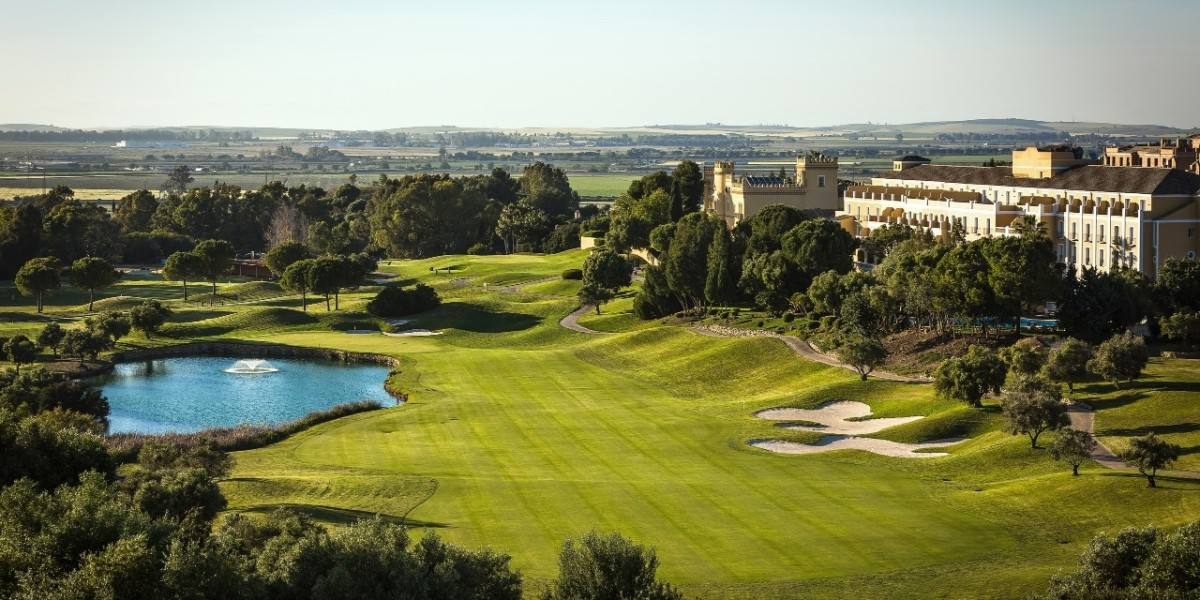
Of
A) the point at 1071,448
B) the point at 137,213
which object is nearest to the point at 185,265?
the point at 137,213

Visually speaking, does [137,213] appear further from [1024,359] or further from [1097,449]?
[1097,449]

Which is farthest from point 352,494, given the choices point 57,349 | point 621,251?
point 621,251

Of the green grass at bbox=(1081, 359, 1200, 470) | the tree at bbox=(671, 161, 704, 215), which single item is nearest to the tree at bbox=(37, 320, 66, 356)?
the tree at bbox=(671, 161, 704, 215)

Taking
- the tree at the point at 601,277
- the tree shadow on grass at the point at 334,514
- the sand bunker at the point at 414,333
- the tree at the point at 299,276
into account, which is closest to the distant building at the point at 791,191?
the tree at the point at 601,277

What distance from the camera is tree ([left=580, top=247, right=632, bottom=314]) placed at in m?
112

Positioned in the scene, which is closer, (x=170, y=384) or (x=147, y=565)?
(x=147, y=565)

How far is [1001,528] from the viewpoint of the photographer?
48.9 metres

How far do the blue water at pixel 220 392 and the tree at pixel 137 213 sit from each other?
76752 mm

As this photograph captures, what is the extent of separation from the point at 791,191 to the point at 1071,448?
243 feet

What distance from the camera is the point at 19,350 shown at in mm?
89875

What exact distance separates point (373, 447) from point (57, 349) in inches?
1588

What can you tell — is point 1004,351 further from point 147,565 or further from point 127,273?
point 127,273

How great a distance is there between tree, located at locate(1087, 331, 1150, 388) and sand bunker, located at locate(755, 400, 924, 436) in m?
8.50

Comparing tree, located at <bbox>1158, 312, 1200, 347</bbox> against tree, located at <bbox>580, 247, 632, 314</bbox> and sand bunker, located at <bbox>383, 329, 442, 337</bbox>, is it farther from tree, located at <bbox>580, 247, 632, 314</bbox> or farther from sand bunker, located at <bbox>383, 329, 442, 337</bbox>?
sand bunker, located at <bbox>383, 329, 442, 337</bbox>
